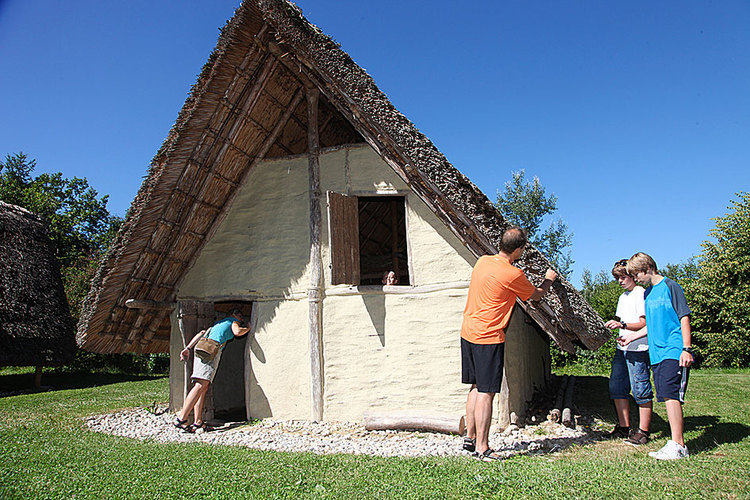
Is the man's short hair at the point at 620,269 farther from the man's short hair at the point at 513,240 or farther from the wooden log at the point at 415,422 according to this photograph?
the wooden log at the point at 415,422

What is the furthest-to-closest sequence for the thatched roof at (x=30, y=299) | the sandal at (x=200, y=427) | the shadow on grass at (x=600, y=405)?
the thatched roof at (x=30, y=299), the sandal at (x=200, y=427), the shadow on grass at (x=600, y=405)

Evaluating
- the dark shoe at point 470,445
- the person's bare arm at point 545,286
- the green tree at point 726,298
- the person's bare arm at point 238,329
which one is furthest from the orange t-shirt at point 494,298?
the green tree at point 726,298

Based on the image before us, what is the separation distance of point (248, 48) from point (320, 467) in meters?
5.02

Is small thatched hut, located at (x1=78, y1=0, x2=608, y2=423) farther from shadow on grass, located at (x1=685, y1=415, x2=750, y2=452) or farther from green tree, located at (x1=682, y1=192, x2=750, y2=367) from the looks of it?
green tree, located at (x1=682, y1=192, x2=750, y2=367)

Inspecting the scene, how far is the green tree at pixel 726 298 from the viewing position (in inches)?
555

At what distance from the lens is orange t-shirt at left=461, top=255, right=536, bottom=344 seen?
401cm

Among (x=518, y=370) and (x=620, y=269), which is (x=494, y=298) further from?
(x=518, y=370)

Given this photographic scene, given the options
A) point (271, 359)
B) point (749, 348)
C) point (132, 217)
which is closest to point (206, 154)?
point (132, 217)

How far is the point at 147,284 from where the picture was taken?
274 inches

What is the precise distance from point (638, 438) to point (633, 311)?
120 cm

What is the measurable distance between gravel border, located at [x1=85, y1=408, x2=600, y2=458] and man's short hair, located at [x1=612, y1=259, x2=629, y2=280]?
1693 millimetres

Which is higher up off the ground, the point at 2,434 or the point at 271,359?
the point at 271,359

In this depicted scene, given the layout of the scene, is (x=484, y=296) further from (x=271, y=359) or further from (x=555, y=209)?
(x=555, y=209)

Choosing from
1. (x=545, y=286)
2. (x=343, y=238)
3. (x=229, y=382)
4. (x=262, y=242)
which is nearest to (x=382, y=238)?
(x=262, y=242)
